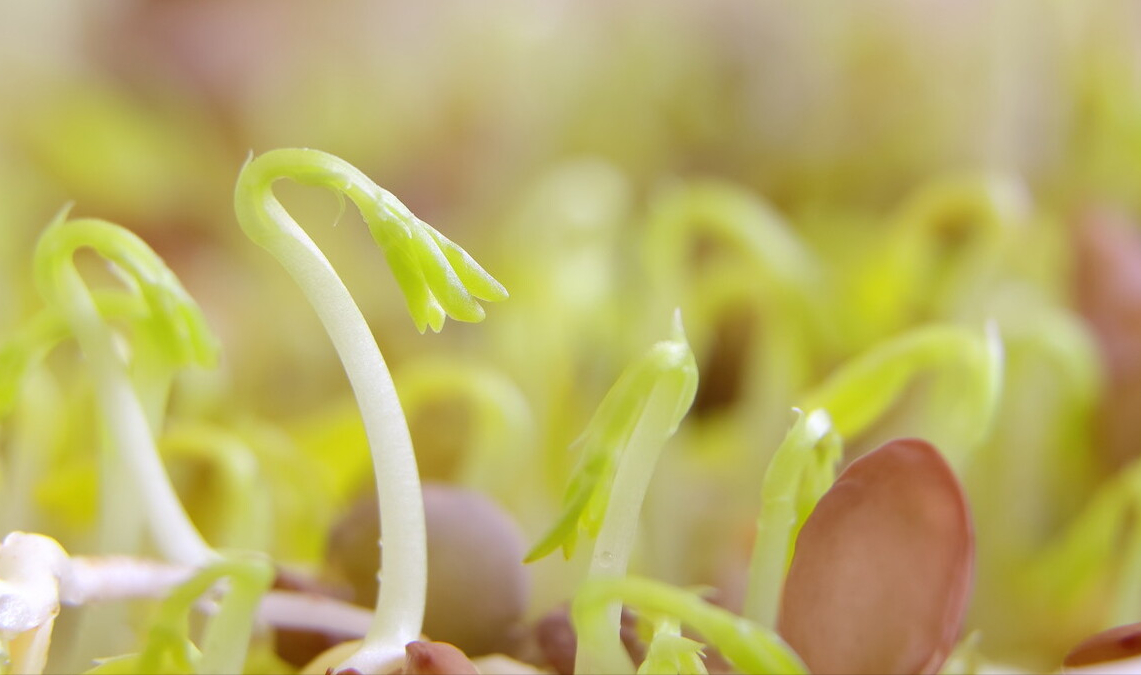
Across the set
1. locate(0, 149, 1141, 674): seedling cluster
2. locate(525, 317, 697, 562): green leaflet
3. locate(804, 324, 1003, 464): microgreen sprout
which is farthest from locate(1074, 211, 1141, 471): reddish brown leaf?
locate(525, 317, 697, 562): green leaflet

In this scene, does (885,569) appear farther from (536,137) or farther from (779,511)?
(536,137)

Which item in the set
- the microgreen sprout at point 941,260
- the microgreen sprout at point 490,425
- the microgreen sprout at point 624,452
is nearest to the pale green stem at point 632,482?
the microgreen sprout at point 624,452

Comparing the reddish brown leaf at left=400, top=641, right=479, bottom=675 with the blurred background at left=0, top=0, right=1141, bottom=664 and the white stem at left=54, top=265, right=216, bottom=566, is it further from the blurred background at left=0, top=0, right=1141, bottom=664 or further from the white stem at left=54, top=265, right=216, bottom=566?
the blurred background at left=0, top=0, right=1141, bottom=664

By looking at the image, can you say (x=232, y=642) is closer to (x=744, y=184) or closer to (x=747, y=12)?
(x=744, y=184)

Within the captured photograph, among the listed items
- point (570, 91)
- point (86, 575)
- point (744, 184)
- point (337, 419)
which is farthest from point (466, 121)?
point (86, 575)

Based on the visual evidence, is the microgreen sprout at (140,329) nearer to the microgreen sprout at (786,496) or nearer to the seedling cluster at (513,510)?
the seedling cluster at (513,510)
